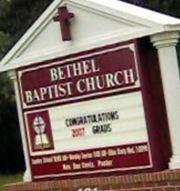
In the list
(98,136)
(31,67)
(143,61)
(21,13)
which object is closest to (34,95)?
(31,67)

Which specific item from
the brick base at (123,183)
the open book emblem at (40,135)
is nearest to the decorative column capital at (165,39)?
the brick base at (123,183)

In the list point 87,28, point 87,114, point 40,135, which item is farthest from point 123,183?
point 87,28

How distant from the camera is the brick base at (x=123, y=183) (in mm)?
9586

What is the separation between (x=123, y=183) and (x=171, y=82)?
4.55 ft

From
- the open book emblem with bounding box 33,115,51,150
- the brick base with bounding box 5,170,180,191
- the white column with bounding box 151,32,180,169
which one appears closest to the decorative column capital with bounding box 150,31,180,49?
the white column with bounding box 151,32,180,169

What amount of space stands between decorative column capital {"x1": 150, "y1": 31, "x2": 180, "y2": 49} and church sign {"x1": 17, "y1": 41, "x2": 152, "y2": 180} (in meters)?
0.31

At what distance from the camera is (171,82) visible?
31.7 feet

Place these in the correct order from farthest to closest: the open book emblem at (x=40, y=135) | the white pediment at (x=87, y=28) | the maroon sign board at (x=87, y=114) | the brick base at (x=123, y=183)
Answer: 1. the open book emblem at (x=40, y=135)
2. the maroon sign board at (x=87, y=114)
3. the white pediment at (x=87, y=28)
4. the brick base at (x=123, y=183)

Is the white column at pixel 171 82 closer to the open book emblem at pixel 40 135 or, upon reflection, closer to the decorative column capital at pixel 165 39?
the decorative column capital at pixel 165 39

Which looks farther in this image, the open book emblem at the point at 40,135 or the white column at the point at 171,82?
the open book emblem at the point at 40,135

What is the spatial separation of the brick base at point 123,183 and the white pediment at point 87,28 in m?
1.61

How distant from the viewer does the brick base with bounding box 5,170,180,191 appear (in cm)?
959

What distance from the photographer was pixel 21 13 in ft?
110

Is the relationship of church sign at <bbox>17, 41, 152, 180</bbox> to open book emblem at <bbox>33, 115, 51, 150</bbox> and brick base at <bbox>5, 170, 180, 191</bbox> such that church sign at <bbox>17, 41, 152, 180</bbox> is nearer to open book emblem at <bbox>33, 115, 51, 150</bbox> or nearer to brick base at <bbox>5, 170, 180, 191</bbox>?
open book emblem at <bbox>33, 115, 51, 150</bbox>
